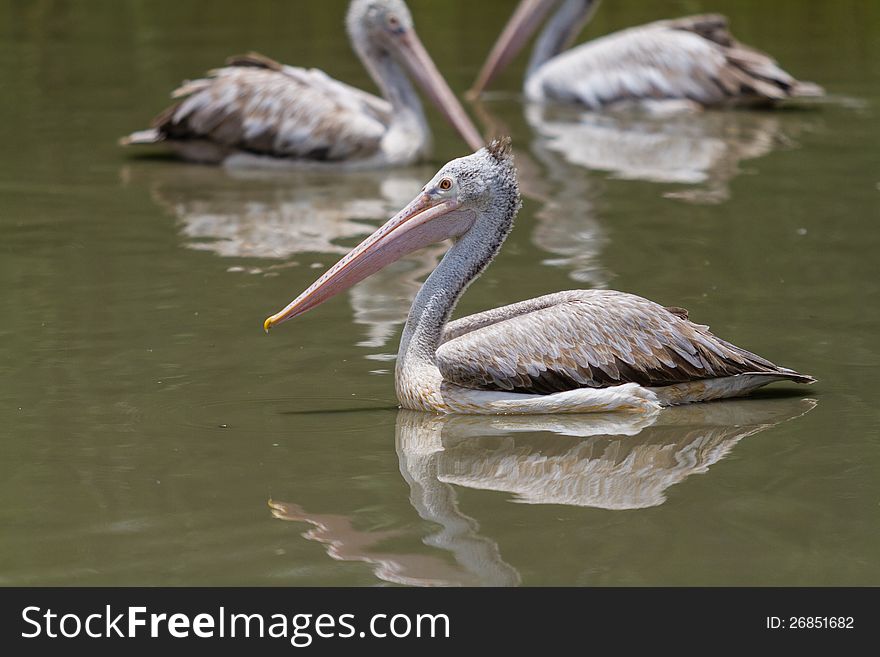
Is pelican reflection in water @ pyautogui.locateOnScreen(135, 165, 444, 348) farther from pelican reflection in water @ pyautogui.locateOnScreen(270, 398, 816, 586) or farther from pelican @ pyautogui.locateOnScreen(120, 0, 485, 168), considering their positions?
pelican reflection in water @ pyautogui.locateOnScreen(270, 398, 816, 586)

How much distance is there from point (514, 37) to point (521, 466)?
356 inches

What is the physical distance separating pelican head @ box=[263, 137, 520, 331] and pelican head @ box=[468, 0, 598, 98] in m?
7.64

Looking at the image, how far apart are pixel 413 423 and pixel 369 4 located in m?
5.43

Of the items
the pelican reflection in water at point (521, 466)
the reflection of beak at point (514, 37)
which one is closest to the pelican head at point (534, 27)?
the reflection of beak at point (514, 37)

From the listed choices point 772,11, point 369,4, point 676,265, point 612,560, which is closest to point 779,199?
point 676,265

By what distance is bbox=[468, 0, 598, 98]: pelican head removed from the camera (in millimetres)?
13742

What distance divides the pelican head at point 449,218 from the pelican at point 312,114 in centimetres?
456

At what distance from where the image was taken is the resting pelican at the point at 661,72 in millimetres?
12805

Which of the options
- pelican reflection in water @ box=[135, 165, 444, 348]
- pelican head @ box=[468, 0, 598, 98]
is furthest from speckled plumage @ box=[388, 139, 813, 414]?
pelican head @ box=[468, 0, 598, 98]

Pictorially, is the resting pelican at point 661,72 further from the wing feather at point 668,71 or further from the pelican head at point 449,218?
the pelican head at point 449,218

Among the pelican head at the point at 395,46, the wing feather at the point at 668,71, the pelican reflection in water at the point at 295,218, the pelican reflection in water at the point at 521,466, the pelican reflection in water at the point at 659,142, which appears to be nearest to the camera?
the pelican reflection in water at the point at 521,466

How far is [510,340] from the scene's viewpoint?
18.9 feet

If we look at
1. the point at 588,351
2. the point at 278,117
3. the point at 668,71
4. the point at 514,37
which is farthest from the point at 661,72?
the point at 588,351

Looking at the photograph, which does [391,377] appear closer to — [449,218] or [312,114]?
[449,218]
